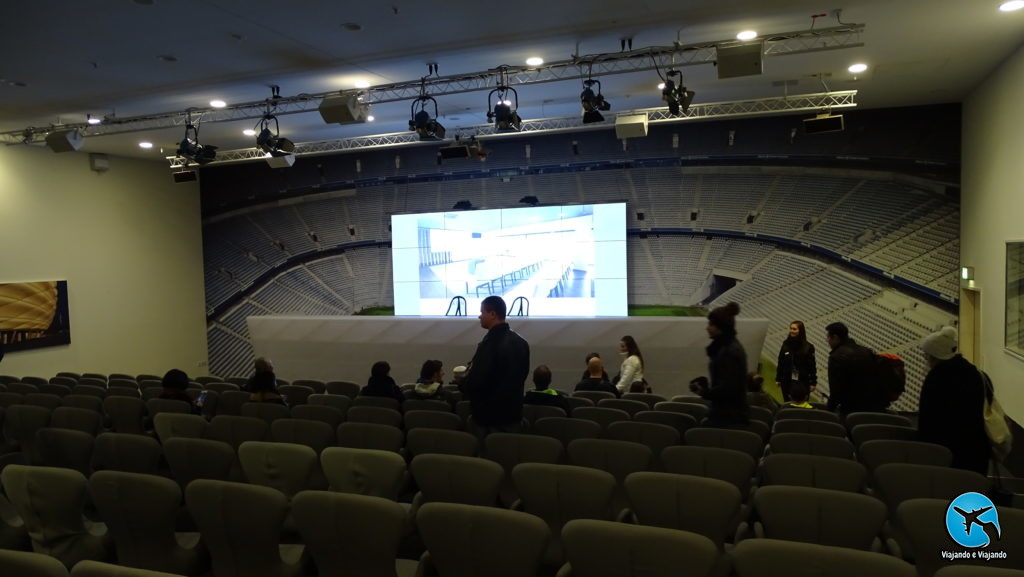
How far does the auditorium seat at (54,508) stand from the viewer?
275 centimetres

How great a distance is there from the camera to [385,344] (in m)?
9.55

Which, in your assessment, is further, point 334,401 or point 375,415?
point 334,401

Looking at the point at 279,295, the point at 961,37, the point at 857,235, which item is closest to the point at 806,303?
the point at 857,235

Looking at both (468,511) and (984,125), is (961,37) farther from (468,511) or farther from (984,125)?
(468,511)

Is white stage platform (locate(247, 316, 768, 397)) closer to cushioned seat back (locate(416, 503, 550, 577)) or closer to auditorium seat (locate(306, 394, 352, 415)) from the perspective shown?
auditorium seat (locate(306, 394, 352, 415))

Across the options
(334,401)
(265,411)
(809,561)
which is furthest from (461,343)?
(809,561)

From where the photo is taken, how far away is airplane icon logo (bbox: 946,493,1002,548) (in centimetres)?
228

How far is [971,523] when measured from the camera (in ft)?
7.63

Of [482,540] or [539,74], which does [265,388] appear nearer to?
[482,540]

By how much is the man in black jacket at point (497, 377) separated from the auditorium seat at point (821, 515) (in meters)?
1.77

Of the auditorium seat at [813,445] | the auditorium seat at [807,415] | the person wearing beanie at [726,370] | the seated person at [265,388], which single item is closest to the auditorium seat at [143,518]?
the seated person at [265,388]

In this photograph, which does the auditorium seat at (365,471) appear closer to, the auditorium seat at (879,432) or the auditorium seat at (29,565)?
the auditorium seat at (29,565)

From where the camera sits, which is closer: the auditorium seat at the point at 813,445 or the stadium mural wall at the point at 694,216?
the auditorium seat at the point at 813,445

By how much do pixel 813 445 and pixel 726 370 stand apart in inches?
26.7
